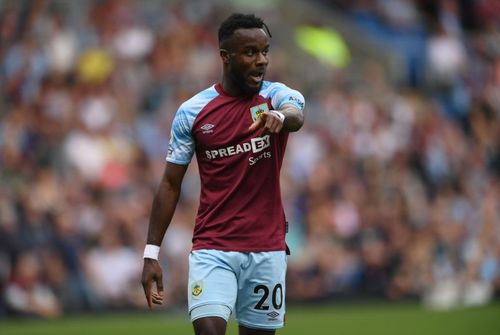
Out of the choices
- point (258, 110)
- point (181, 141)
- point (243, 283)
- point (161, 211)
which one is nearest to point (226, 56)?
point (258, 110)

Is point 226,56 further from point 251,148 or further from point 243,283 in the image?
point 243,283

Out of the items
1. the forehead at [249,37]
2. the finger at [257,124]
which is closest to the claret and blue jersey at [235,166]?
the forehead at [249,37]

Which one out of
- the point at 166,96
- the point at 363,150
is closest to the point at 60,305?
the point at 166,96

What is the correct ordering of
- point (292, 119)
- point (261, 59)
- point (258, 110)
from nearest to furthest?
point (292, 119), point (261, 59), point (258, 110)

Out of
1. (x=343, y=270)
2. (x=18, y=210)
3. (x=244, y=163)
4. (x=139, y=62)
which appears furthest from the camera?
(x=139, y=62)

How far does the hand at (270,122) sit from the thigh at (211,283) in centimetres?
108

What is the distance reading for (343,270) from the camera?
57.4 ft

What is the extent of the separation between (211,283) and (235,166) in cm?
82

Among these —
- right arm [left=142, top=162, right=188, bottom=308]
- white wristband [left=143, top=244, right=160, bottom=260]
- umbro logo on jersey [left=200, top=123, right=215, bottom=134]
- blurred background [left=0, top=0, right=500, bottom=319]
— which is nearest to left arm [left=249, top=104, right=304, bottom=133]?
umbro logo on jersey [left=200, top=123, right=215, bottom=134]

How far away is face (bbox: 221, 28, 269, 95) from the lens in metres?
7.93

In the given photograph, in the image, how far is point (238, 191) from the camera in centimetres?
798

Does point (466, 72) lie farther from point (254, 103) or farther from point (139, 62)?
point (254, 103)

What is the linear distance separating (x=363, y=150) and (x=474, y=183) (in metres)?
1.92

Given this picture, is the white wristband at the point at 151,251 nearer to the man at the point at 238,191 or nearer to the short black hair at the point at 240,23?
the man at the point at 238,191
